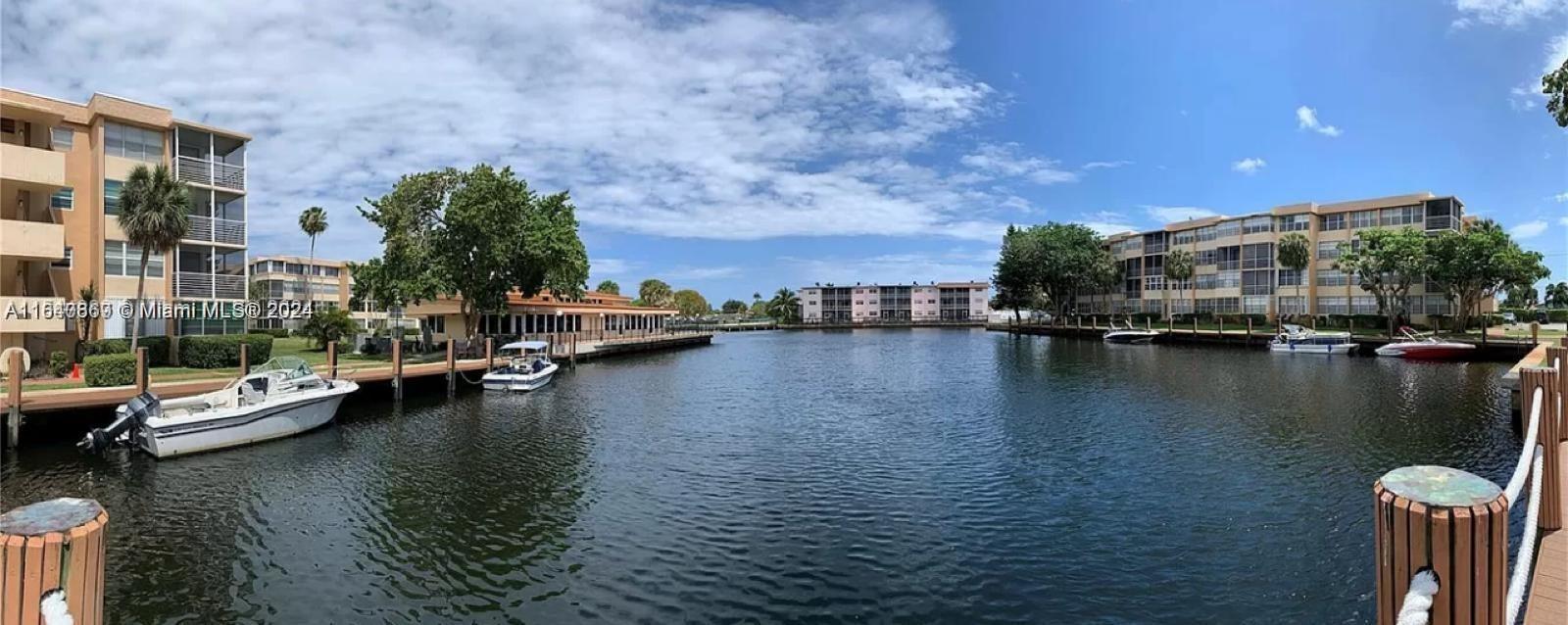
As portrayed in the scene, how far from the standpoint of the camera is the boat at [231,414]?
1878 cm

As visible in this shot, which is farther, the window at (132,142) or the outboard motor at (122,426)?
the window at (132,142)

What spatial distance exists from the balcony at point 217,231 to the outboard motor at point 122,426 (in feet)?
62.6

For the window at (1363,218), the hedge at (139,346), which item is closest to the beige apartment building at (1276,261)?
the window at (1363,218)

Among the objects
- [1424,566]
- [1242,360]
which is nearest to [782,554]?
[1424,566]

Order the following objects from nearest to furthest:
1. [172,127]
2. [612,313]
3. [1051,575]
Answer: [1051,575], [172,127], [612,313]

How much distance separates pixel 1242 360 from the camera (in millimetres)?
49188

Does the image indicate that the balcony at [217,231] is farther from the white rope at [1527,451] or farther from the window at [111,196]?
the white rope at [1527,451]

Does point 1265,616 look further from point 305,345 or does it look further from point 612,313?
point 612,313

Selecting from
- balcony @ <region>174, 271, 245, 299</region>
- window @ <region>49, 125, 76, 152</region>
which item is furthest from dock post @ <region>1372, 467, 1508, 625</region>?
window @ <region>49, 125, 76, 152</region>

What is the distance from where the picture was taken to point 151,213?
94.1 feet

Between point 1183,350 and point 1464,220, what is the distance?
132 feet

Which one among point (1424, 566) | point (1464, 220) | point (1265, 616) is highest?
point (1464, 220)

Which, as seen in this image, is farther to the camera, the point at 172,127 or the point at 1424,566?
the point at 172,127

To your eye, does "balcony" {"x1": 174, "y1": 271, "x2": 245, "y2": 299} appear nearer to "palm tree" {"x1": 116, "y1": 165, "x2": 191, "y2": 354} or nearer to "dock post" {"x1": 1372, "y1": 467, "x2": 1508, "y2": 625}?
"palm tree" {"x1": 116, "y1": 165, "x2": 191, "y2": 354}
